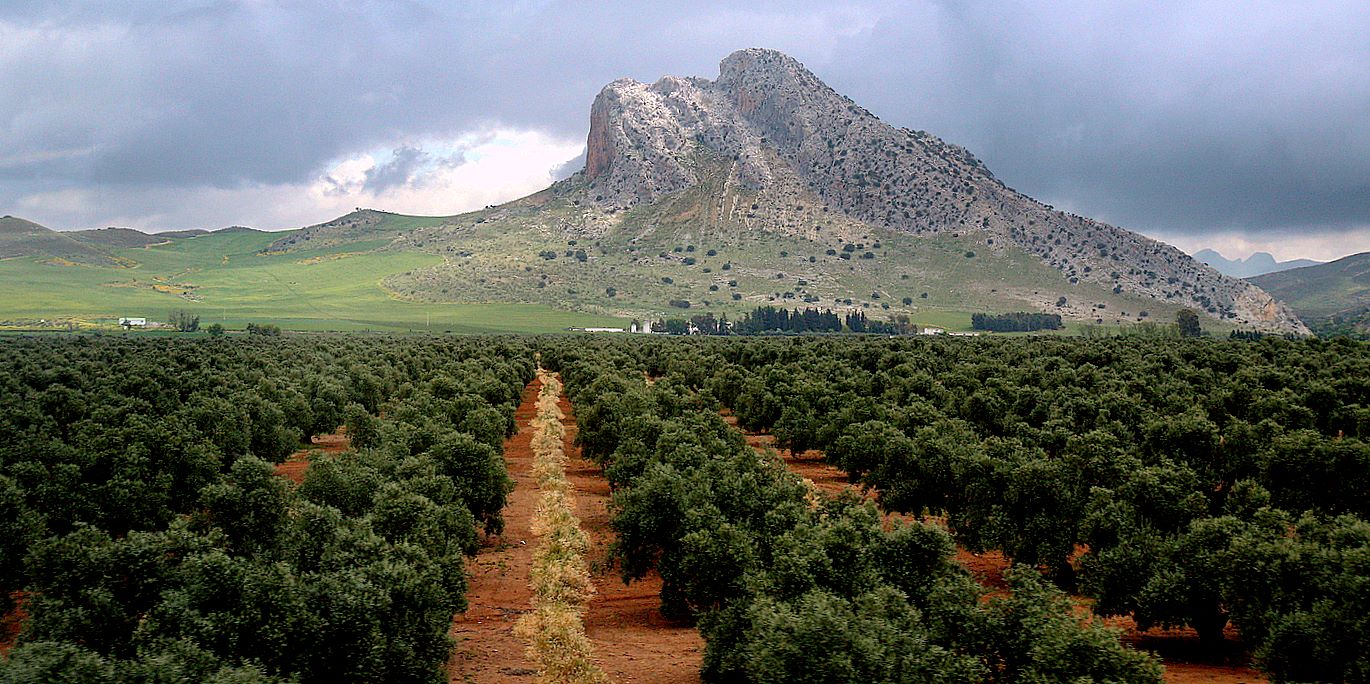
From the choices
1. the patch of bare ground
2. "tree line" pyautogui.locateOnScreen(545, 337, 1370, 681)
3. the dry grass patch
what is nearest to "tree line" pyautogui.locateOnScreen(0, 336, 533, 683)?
the patch of bare ground

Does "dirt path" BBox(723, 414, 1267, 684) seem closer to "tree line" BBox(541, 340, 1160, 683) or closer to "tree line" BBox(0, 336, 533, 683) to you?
"tree line" BBox(541, 340, 1160, 683)

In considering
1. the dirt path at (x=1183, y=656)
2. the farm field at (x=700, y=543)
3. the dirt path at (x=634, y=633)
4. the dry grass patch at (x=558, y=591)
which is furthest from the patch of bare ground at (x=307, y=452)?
the dirt path at (x=1183, y=656)

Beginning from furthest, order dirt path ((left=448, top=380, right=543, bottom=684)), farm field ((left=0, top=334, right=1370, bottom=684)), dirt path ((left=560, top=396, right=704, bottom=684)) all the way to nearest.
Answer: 1. dirt path ((left=448, top=380, right=543, bottom=684))
2. dirt path ((left=560, top=396, right=704, bottom=684))
3. farm field ((left=0, top=334, right=1370, bottom=684))

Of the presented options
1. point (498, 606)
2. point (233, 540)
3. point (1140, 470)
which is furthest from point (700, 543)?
point (1140, 470)

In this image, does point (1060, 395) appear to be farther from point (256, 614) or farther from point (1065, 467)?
point (256, 614)

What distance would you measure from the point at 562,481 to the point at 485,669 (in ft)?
83.6

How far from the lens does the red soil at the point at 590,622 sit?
2295cm

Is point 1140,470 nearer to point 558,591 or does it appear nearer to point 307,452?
point 558,591

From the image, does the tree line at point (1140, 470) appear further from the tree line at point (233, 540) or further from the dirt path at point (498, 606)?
the tree line at point (233, 540)

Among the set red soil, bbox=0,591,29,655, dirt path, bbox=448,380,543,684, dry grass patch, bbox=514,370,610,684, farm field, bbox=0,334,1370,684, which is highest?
farm field, bbox=0,334,1370,684

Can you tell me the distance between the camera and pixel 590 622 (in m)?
27.2

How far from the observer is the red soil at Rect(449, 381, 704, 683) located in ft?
75.3

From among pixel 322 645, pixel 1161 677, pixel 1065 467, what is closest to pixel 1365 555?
pixel 1161 677

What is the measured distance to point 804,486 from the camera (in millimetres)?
29844
